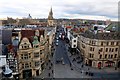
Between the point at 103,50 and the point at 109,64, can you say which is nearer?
the point at 103,50

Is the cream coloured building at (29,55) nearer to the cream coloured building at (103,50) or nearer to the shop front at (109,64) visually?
the cream coloured building at (103,50)

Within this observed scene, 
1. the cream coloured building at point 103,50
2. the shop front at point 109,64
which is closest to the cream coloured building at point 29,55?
the cream coloured building at point 103,50

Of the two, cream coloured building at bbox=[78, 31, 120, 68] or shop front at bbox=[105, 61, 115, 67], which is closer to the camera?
cream coloured building at bbox=[78, 31, 120, 68]

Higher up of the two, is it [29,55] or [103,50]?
[29,55]

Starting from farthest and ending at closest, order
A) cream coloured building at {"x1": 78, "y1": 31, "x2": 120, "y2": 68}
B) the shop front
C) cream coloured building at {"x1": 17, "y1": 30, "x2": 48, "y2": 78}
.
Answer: the shop front, cream coloured building at {"x1": 78, "y1": 31, "x2": 120, "y2": 68}, cream coloured building at {"x1": 17, "y1": 30, "x2": 48, "y2": 78}

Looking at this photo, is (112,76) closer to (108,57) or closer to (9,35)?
(108,57)

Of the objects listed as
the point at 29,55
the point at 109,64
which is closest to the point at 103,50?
the point at 109,64

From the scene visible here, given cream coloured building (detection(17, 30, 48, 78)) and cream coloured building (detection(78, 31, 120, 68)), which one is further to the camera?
cream coloured building (detection(78, 31, 120, 68))

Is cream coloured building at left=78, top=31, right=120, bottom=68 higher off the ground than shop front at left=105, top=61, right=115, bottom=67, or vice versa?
cream coloured building at left=78, top=31, right=120, bottom=68

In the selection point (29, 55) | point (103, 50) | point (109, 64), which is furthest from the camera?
point (109, 64)

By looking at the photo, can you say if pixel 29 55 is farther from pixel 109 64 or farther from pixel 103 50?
pixel 109 64

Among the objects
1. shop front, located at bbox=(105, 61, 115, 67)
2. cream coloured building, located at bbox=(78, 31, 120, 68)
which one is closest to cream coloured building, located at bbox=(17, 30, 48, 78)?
cream coloured building, located at bbox=(78, 31, 120, 68)

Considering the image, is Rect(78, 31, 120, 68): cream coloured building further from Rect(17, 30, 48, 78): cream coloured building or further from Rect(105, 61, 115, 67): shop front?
Rect(17, 30, 48, 78): cream coloured building

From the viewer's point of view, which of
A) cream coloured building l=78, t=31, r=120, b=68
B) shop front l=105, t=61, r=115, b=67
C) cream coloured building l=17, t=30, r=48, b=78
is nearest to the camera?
cream coloured building l=17, t=30, r=48, b=78
